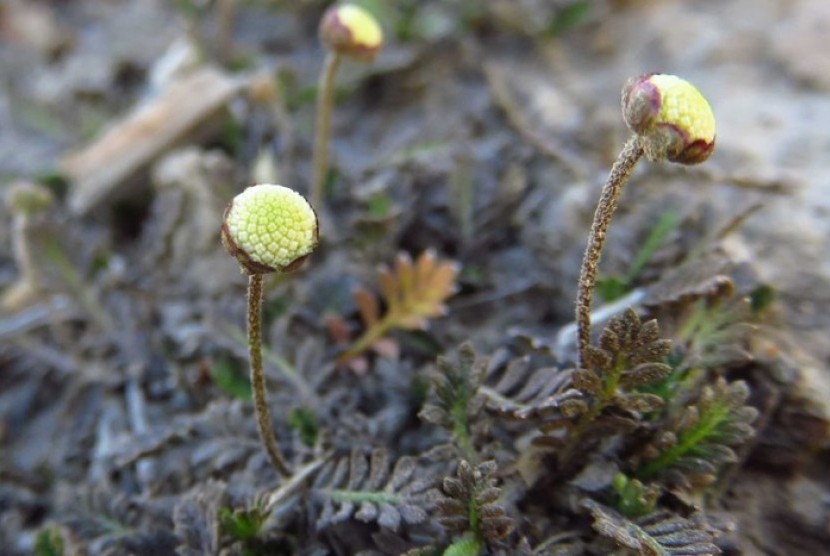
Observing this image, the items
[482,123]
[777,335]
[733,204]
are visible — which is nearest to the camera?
[777,335]

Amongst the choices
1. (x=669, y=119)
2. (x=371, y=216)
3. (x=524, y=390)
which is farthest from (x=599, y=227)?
(x=371, y=216)

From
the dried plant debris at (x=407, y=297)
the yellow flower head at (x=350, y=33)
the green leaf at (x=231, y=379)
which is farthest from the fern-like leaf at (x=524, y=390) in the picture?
the yellow flower head at (x=350, y=33)

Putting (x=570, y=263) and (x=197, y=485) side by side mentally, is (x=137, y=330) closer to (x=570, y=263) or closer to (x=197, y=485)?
(x=197, y=485)

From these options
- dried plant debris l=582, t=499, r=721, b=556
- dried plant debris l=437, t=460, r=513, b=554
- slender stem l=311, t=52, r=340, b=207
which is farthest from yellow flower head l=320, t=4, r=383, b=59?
dried plant debris l=582, t=499, r=721, b=556

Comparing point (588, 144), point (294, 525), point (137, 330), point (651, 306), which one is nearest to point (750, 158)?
point (588, 144)

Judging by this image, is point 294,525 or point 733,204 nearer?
point 294,525

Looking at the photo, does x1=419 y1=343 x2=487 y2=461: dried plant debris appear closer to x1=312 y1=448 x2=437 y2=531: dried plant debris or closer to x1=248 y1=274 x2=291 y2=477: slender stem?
x1=312 y1=448 x2=437 y2=531: dried plant debris

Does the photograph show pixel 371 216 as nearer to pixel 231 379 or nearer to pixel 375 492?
pixel 231 379
